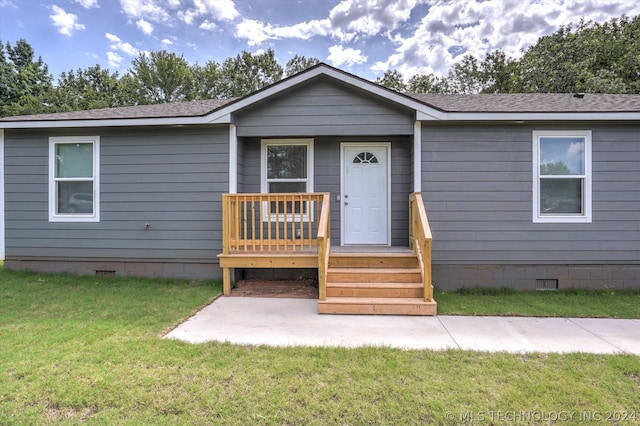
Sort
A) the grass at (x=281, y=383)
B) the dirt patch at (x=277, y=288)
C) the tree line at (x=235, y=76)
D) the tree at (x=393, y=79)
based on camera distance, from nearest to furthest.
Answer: the grass at (x=281, y=383) → the dirt patch at (x=277, y=288) → the tree line at (x=235, y=76) → the tree at (x=393, y=79)

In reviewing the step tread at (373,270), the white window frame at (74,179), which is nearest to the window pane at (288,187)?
the step tread at (373,270)

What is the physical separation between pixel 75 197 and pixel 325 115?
194 inches

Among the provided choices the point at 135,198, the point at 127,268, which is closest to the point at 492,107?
the point at 135,198

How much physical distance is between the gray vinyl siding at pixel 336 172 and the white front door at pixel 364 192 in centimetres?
13

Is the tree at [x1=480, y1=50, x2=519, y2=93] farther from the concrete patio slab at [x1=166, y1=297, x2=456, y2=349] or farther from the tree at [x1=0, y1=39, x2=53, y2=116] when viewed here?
the tree at [x1=0, y1=39, x2=53, y2=116]

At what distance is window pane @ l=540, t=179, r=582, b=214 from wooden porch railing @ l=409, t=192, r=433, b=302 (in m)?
2.25

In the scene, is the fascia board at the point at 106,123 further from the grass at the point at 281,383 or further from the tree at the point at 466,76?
the tree at the point at 466,76

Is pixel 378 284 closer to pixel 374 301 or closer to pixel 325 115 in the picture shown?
pixel 374 301

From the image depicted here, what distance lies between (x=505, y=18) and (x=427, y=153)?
14.7 meters

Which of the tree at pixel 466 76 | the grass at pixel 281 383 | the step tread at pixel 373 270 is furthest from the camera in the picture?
the tree at pixel 466 76

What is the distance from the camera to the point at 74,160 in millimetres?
6031

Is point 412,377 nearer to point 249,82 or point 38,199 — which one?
point 38,199

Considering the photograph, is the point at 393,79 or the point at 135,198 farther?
the point at 393,79

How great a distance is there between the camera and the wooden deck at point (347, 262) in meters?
4.28
